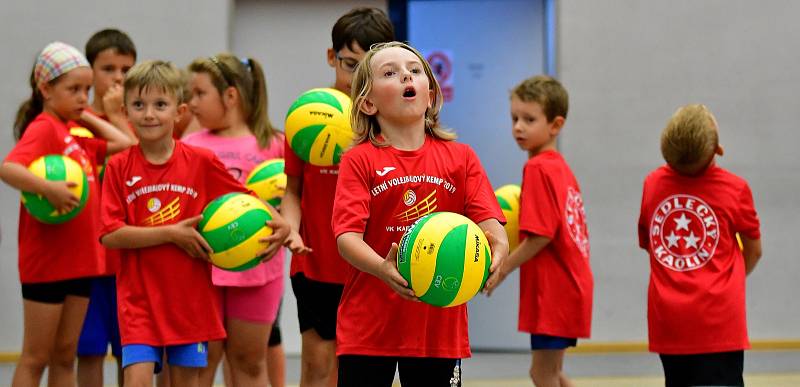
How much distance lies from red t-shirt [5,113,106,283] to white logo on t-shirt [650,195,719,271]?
2.75 metres

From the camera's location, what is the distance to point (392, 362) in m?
3.72

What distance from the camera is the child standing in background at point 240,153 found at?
5.11m

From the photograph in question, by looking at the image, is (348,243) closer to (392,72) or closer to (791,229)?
(392,72)

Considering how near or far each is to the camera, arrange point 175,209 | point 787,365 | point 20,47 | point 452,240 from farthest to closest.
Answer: point 20,47 → point 787,365 → point 175,209 → point 452,240

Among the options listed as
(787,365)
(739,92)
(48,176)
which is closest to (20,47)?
(48,176)

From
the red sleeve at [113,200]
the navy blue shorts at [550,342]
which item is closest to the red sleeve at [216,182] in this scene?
the red sleeve at [113,200]

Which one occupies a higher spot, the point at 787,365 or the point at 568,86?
the point at 568,86

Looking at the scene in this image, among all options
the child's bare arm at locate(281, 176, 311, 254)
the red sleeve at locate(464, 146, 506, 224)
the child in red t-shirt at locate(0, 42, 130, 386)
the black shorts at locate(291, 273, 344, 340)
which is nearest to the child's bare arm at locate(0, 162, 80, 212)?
→ the child in red t-shirt at locate(0, 42, 130, 386)

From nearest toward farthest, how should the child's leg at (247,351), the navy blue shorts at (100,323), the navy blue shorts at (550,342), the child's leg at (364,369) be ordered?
the child's leg at (364,369)
the child's leg at (247,351)
the navy blue shorts at (550,342)
the navy blue shorts at (100,323)

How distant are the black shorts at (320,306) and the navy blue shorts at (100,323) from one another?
1573 millimetres

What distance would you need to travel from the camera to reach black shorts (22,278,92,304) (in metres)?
5.41

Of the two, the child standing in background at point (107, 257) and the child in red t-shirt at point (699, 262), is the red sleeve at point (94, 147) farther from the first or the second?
the child in red t-shirt at point (699, 262)

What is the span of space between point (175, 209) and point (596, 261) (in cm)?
540

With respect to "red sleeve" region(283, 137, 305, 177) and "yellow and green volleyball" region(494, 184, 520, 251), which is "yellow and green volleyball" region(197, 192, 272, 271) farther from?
"yellow and green volleyball" region(494, 184, 520, 251)
